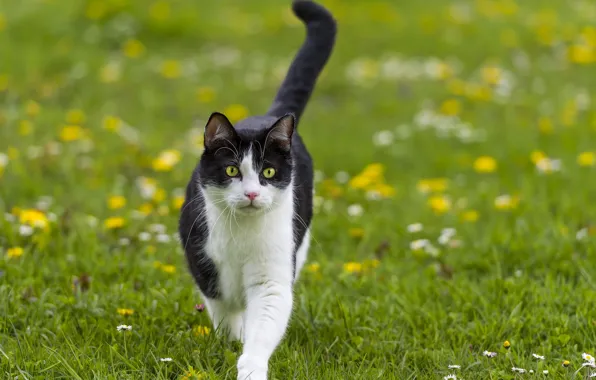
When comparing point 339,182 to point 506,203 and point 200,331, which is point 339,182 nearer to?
point 506,203

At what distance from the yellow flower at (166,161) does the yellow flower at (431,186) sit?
1.59 metres

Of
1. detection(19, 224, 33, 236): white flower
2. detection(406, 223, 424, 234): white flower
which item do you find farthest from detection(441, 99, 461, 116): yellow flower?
detection(19, 224, 33, 236): white flower

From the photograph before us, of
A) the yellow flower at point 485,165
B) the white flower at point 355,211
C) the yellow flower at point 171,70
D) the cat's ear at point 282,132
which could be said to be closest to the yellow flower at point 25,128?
the yellow flower at point 171,70

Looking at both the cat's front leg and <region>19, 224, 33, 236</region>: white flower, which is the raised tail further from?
<region>19, 224, 33, 236</region>: white flower

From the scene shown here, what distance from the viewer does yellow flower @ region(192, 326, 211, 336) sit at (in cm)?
313

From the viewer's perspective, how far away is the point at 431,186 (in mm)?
5344

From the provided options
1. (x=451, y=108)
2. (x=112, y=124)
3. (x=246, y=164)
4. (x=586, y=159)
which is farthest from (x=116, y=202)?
(x=451, y=108)

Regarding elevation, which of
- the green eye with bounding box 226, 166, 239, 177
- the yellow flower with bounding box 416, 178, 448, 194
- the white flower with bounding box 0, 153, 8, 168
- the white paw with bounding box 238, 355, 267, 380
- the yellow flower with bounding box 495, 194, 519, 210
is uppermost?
the green eye with bounding box 226, 166, 239, 177

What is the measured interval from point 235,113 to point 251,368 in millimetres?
4175

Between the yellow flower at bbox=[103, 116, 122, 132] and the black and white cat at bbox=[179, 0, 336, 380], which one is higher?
the black and white cat at bbox=[179, 0, 336, 380]

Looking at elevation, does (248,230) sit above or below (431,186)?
above

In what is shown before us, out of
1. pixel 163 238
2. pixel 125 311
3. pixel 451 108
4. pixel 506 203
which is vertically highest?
pixel 125 311

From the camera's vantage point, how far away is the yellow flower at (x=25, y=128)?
19.7 feet

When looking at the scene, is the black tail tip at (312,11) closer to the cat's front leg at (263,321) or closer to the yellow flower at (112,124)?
the cat's front leg at (263,321)
